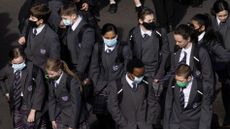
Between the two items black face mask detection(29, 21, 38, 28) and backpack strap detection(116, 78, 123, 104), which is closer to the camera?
backpack strap detection(116, 78, 123, 104)

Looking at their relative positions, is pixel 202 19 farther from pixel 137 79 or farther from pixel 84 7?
pixel 84 7

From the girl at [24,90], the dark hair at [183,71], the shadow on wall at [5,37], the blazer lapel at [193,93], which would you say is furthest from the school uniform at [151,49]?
the shadow on wall at [5,37]

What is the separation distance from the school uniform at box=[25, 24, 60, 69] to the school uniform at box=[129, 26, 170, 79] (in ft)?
3.46

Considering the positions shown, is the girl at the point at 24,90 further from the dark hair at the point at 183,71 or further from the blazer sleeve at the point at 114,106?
the dark hair at the point at 183,71

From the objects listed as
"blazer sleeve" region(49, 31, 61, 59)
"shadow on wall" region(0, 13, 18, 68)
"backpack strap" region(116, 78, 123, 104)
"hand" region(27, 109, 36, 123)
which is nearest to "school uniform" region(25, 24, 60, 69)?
"blazer sleeve" region(49, 31, 61, 59)

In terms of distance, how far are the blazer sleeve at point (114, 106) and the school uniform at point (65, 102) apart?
15.5 inches

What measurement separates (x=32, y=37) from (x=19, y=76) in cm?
96

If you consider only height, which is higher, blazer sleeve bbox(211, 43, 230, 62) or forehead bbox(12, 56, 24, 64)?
forehead bbox(12, 56, 24, 64)

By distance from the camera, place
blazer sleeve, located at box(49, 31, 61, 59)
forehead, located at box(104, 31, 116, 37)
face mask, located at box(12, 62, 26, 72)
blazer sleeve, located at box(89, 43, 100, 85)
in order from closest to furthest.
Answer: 1. face mask, located at box(12, 62, 26, 72)
2. forehead, located at box(104, 31, 116, 37)
3. blazer sleeve, located at box(89, 43, 100, 85)
4. blazer sleeve, located at box(49, 31, 61, 59)

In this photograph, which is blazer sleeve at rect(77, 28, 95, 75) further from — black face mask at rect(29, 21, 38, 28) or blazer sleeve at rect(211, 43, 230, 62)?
blazer sleeve at rect(211, 43, 230, 62)

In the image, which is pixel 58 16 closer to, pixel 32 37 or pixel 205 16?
pixel 32 37

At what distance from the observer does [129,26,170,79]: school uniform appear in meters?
7.84

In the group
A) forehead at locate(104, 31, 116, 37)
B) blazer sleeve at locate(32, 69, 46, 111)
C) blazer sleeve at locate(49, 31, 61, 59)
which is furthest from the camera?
blazer sleeve at locate(49, 31, 61, 59)

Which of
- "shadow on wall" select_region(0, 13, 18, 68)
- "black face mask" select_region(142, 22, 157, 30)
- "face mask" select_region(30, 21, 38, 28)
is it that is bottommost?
"shadow on wall" select_region(0, 13, 18, 68)
